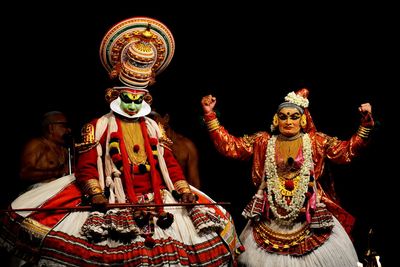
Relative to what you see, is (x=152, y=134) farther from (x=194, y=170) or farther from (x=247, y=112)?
(x=247, y=112)

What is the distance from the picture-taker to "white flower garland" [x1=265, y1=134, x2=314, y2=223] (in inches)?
243

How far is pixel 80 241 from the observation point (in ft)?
17.2

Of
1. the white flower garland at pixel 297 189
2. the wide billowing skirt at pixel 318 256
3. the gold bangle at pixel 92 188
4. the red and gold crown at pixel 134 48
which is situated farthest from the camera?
the white flower garland at pixel 297 189

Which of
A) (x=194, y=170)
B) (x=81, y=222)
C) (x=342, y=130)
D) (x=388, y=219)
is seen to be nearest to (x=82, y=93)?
(x=194, y=170)

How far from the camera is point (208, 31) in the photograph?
23.1ft

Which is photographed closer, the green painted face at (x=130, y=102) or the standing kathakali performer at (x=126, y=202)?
the standing kathakali performer at (x=126, y=202)

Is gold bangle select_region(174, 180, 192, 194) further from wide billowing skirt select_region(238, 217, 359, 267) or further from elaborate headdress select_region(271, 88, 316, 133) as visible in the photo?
elaborate headdress select_region(271, 88, 316, 133)

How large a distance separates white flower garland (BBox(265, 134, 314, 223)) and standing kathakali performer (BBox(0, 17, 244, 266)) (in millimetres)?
509

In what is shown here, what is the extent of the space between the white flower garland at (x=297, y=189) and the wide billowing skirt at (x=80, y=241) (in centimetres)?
63

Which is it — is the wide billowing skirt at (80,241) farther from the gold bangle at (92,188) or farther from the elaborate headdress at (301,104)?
the elaborate headdress at (301,104)

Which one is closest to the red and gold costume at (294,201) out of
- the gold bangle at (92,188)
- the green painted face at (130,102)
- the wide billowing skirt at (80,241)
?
the wide billowing skirt at (80,241)

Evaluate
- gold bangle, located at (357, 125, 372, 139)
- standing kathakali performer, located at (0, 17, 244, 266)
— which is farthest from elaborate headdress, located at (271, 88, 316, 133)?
standing kathakali performer, located at (0, 17, 244, 266)

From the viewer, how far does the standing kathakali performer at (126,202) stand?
5.28 meters

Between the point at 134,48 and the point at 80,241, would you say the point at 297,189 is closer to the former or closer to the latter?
the point at 134,48
